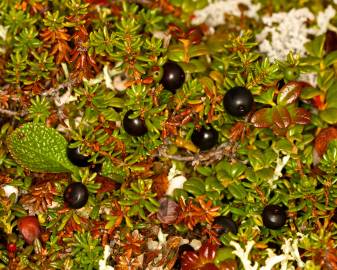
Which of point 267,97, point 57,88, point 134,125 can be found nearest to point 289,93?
point 267,97

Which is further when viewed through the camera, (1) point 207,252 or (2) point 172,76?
(2) point 172,76

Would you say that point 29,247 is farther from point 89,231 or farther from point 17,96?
point 17,96

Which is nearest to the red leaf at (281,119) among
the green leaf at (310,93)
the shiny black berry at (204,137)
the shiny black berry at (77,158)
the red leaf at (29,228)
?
the green leaf at (310,93)

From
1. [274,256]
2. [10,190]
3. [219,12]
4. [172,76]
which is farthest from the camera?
[219,12]

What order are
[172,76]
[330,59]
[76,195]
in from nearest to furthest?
[76,195], [172,76], [330,59]

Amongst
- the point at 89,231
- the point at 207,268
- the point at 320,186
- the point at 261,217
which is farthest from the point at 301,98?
the point at 89,231

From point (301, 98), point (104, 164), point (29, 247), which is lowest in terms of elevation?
point (29, 247)

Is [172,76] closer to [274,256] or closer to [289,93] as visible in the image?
[289,93]

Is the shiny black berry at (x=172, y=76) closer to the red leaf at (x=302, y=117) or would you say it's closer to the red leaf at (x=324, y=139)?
the red leaf at (x=302, y=117)
